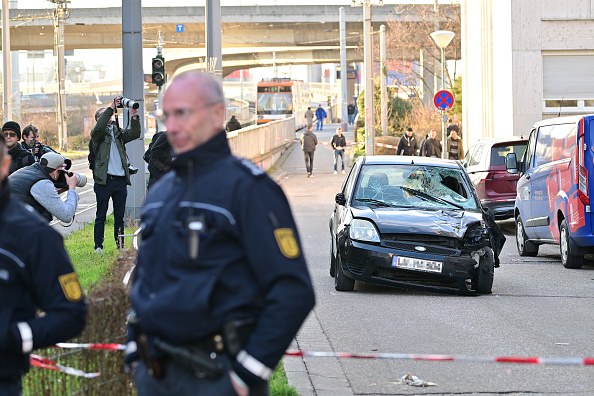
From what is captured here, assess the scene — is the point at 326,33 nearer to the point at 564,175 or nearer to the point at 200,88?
the point at 564,175

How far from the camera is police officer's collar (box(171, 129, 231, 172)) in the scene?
10.6ft

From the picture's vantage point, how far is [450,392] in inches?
268

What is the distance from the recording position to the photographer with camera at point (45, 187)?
27.2 ft

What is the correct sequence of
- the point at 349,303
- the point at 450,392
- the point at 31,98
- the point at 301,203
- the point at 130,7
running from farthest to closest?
the point at 31,98
the point at 301,203
the point at 130,7
the point at 349,303
the point at 450,392

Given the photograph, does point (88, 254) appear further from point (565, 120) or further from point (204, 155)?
point (204, 155)

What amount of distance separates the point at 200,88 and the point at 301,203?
22.0 m

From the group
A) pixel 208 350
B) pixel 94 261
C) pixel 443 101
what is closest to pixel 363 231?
pixel 94 261

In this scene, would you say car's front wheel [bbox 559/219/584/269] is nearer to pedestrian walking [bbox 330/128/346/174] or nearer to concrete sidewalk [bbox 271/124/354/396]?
concrete sidewalk [bbox 271/124/354/396]

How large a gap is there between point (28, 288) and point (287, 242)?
0.94 m

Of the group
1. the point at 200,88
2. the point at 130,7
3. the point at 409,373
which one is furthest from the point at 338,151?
the point at 200,88

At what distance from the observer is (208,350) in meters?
3.15

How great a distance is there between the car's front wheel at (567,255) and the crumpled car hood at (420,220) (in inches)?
113

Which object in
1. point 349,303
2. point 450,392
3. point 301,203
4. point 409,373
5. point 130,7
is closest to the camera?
point 450,392

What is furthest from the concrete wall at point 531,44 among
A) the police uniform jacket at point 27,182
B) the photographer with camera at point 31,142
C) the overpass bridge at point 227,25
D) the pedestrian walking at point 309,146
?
the overpass bridge at point 227,25
